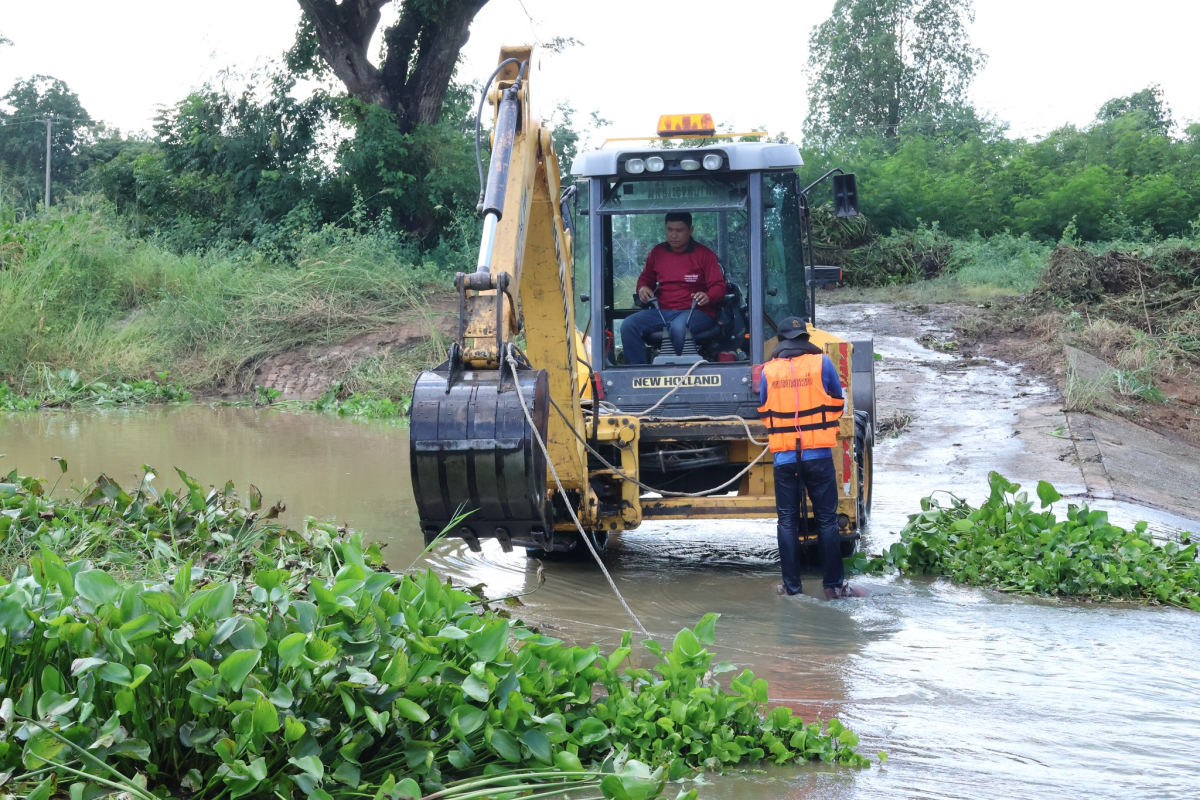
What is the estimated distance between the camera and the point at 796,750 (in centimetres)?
394

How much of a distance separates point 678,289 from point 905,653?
3.17 m

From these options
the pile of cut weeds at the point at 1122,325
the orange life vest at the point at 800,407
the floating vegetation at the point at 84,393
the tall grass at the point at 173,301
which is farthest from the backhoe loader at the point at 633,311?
the tall grass at the point at 173,301

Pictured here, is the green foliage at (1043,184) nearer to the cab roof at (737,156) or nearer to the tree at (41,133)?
the cab roof at (737,156)

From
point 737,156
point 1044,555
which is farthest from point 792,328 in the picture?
point 1044,555

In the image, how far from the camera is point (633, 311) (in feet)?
25.7

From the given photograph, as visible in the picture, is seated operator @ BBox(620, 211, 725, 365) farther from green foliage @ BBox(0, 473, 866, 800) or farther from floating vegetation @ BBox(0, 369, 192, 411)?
floating vegetation @ BBox(0, 369, 192, 411)

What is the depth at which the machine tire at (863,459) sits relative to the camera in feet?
25.7

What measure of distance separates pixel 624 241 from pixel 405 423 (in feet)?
26.1

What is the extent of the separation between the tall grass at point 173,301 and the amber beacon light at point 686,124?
1212 cm

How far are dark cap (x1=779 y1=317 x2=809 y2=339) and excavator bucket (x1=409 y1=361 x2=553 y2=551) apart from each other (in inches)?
92.8

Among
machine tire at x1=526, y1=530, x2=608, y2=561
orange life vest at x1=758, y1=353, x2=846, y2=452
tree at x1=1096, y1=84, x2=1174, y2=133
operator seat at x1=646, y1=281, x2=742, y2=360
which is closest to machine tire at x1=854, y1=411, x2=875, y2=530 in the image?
orange life vest at x1=758, y1=353, x2=846, y2=452

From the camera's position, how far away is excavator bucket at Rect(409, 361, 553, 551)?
454 cm

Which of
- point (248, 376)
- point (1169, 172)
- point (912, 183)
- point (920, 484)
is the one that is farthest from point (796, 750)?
point (1169, 172)

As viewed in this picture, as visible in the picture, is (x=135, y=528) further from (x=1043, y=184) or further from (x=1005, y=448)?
(x=1043, y=184)
